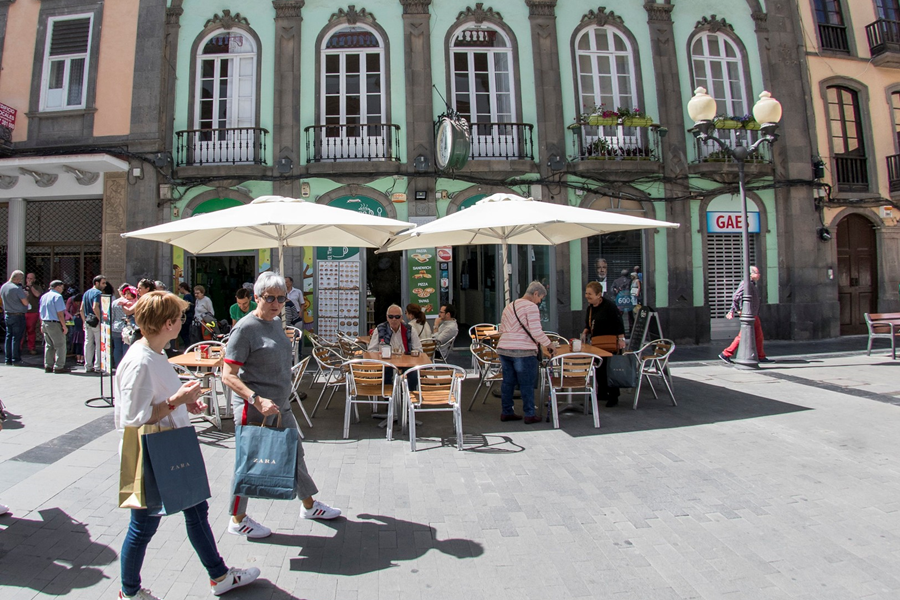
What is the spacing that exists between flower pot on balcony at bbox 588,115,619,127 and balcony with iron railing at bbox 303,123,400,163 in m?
4.50

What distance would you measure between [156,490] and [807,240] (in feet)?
50.8

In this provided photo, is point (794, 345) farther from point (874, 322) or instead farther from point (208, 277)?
point (208, 277)

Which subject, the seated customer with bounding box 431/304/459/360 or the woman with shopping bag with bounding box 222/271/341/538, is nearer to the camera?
the woman with shopping bag with bounding box 222/271/341/538

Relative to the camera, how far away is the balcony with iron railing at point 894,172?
14750mm

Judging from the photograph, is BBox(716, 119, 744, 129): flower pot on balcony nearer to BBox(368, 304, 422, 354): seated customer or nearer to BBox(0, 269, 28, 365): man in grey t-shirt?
BBox(368, 304, 422, 354): seated customer

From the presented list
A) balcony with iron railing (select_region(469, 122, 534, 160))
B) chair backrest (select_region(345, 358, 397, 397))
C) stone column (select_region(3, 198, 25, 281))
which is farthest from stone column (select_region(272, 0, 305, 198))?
chair backrest (select_region(345, 358, 397, 397))

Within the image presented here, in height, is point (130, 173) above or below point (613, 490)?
above

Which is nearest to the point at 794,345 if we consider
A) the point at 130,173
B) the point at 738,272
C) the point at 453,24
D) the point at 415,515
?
the point at 738,272

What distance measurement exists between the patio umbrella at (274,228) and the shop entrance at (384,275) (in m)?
5.00

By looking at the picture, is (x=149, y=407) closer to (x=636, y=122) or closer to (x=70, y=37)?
(x=636, y=122)

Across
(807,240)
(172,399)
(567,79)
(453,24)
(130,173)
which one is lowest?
(172,399)

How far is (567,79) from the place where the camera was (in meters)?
13.4

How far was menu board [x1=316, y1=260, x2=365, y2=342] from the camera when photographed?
12.8m

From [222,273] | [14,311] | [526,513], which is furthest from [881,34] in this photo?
[14,311]
